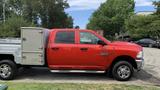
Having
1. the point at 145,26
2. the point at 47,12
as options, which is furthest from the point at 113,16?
the point at 145,26

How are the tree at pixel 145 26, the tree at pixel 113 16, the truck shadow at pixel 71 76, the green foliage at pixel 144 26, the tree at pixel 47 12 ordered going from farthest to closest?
the tree at pixel 113 16
the tree at pixel 47 12
the green foliage at pixel 144 26
the tree at pixel 145 26
the truck shadow at pixel 71 76

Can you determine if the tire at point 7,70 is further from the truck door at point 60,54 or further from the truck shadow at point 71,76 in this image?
the truck door at point 60,54

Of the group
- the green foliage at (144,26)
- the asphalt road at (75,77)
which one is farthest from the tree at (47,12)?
the asphalt road at (75,77)

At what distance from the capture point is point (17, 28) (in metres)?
50.9

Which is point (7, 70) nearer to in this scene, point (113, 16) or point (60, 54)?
point (60, 54)

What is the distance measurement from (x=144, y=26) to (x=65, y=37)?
55.3 m

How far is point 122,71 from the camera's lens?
13312 mm

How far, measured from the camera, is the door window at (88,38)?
1333 cm

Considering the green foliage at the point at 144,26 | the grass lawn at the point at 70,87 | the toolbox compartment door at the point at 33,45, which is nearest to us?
the grass lawn at the point at 70,87

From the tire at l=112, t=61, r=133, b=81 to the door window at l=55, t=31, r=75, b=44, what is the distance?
1792 mm

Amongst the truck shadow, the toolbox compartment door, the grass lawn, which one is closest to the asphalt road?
the truck shadow

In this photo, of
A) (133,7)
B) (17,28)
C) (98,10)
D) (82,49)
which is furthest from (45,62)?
(98,10)

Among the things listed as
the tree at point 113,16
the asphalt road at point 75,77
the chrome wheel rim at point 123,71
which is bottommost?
the asphalt road at point 75,77

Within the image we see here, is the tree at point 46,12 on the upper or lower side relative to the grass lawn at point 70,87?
upper
